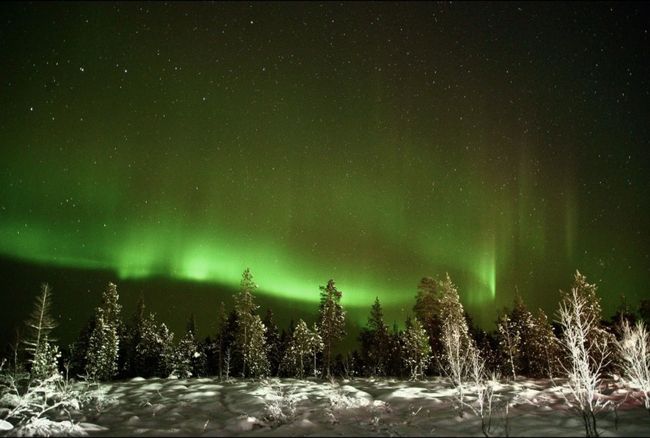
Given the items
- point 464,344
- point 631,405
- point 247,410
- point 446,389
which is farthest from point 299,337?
point 631,405

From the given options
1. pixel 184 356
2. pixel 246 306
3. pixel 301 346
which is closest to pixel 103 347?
pixel 184 356

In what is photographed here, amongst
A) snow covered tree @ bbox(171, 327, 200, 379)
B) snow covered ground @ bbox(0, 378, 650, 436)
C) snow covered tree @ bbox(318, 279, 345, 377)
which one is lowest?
snow covered ground @ bbox(0, 378, 650, 436)

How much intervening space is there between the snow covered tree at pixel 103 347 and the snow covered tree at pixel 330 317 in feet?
76.4

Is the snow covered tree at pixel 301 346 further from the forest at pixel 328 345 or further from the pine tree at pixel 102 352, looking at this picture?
the pine tree at pixel 102 352

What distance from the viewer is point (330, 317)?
160 ft

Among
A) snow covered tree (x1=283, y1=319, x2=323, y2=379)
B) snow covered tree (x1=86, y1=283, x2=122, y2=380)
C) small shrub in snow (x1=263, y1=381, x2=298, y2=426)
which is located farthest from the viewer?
snow covered tree (x1=283, y1=319, x2=323, y2=379)

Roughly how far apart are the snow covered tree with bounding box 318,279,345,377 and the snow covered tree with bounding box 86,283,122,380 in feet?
76.4

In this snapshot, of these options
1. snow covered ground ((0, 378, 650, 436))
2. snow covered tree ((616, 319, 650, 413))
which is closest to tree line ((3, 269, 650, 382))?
snow covered ground ((0, 378, 650, 436))

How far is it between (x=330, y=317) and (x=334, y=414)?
79.6ft

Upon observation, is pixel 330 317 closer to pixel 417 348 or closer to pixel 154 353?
pixel 417 348

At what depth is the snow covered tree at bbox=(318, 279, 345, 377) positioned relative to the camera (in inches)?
1907

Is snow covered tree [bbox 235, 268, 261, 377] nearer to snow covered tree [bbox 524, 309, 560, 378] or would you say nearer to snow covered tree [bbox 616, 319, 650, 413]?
snow covered tree [bbox 524, 309, 560, 378]

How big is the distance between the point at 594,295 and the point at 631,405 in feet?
56.5

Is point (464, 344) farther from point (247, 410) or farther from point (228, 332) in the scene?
point (228, 332)
